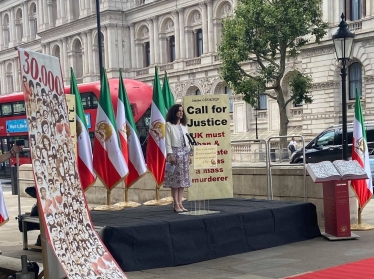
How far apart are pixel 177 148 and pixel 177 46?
4244 cm

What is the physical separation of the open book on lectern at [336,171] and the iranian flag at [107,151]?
4030 millimetres

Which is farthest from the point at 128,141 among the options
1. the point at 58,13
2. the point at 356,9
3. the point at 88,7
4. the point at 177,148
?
the point at 58,13

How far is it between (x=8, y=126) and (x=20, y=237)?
18.6 meters

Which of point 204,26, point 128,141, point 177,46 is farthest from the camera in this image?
point 177,46

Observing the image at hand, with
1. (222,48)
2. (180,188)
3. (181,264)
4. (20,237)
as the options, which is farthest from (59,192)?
(222,48)

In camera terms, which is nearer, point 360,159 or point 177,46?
point 360,159

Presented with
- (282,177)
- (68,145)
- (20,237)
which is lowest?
(20,237)

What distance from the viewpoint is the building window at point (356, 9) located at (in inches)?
1475

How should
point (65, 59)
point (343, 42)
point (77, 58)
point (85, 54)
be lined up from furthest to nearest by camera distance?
point (65, 59) < point (77, 58) < point (85, 54) < point (343, 42)

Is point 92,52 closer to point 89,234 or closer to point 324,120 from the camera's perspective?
point 324,120

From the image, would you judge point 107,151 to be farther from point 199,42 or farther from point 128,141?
point 199,42

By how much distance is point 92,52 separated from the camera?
5772 centimetres

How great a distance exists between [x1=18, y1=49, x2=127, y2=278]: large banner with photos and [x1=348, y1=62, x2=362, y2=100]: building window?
3342 cm

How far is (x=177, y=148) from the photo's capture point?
9.55m
